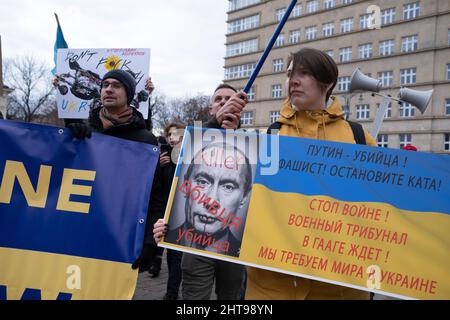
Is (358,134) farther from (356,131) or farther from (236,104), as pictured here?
(236,104)

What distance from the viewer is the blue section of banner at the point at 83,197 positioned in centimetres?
232

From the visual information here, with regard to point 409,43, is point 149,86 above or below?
below

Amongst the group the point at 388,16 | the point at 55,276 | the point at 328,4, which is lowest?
the point at 55,276

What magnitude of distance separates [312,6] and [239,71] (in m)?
13.0

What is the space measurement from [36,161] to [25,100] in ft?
204

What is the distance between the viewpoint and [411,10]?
137 ft

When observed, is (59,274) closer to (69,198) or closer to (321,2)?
(69,198)

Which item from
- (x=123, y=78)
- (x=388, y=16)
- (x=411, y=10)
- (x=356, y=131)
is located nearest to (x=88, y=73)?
(x=123, y=78)

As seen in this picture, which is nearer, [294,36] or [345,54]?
[345,54]

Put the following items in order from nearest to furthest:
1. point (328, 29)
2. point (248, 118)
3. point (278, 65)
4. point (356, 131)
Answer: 1. point (356, 131)
2. point (328, 29)
3. point (278, 65)
4. point (248, 118)

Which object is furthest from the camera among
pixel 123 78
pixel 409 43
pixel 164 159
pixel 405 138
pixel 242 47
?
pixel 242 47
